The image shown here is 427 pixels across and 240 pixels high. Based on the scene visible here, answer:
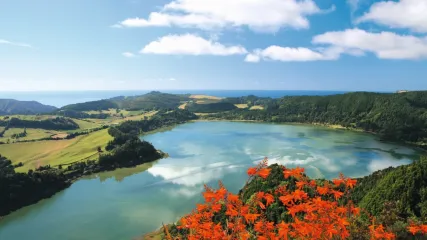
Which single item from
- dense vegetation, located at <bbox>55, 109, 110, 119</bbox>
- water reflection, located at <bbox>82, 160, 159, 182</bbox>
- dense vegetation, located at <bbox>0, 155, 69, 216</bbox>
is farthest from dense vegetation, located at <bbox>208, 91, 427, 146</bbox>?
dense vegetation, located at <bbox>0, 155, 69, 216</bbox>

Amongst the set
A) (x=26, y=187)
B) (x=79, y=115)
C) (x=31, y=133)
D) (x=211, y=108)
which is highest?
(x=211, y=108)

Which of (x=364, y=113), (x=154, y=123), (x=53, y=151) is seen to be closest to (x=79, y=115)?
(x=154, y=123)

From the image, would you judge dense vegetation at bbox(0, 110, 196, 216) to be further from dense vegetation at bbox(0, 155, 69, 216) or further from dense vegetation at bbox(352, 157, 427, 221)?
dense vegetation at bbox(352, 157, 427, 221)

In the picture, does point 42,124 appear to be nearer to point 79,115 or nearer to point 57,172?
point 79,115

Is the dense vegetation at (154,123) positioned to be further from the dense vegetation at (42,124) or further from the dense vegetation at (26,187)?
the dense vegetation at (26,187)

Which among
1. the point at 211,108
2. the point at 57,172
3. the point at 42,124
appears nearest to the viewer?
the point at 57,172

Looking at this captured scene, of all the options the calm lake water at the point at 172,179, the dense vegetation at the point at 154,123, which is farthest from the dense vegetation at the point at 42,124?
the calm lake water at the point at 172,179

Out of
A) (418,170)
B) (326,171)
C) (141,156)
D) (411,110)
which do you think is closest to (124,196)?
(141,156)
